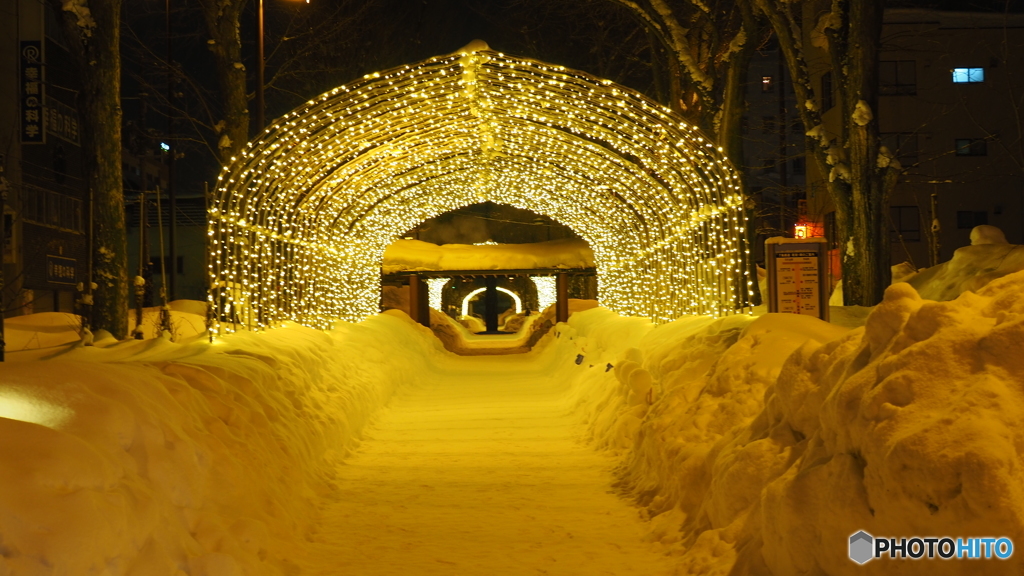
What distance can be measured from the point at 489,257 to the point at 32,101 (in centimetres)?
1283

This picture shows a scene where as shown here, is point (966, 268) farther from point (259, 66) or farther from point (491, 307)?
point (491, 307)

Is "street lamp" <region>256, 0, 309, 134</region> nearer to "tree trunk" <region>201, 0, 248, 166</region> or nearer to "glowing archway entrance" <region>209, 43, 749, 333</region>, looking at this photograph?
"tree trunk" <region>201, 0, 248, 166</region>

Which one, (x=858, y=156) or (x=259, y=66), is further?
(x=259, y=66)

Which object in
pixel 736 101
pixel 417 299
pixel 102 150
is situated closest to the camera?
pixel 102 150

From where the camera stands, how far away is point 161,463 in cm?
521

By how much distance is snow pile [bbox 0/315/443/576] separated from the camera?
3.86 meters

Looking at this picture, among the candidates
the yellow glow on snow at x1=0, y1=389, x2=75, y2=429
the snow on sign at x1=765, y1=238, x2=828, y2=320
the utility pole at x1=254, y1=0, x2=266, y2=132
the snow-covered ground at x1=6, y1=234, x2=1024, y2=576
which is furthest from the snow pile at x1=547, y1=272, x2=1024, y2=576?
the utility pole at x1=254, y1=0, x2=266, y2=132

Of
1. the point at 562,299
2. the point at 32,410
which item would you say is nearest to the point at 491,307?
the point at 562,299

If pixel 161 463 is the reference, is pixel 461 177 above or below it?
above

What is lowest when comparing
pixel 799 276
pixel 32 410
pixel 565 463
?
pixel 565 463

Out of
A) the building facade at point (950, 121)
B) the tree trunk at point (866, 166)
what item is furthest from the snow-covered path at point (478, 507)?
the building facade at point (950, 121)

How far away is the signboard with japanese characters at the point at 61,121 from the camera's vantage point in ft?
101

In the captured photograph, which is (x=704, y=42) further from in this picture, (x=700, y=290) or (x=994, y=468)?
(x=994, y=468)

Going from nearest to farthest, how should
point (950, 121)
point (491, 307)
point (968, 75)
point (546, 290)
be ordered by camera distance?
point (950, 121), point (968, 75), point (546, 290), point (491, 307)
